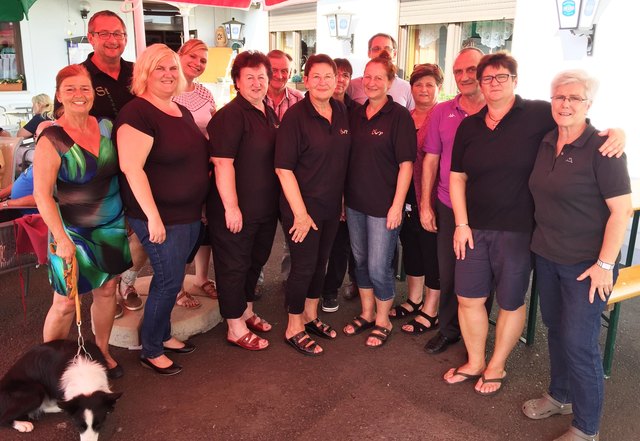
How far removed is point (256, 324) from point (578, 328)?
194cm

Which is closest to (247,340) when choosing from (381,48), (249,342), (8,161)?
(249,342)

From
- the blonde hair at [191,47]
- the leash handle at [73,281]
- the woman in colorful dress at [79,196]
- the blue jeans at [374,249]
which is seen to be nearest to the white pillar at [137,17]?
the blonde hair at [191,47]

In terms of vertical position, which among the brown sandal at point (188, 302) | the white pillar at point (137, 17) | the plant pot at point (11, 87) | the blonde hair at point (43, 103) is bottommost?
the brown sandal at point (188, 302)

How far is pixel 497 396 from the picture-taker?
270 centimetres

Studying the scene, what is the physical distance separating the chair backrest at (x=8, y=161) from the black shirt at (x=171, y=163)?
219 centimetres

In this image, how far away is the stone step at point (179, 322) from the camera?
3154mm

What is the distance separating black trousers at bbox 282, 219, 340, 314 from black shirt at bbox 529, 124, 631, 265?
1177 mm

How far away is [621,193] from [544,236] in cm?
37

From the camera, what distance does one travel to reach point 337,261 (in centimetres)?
360

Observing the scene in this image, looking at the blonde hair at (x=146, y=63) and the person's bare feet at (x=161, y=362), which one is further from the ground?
the blonde hair at (x=146, y=63)

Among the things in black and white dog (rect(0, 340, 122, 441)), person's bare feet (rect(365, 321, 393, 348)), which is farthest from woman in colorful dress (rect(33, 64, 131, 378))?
person's bare feet (rect(365, 321, 393, 348))

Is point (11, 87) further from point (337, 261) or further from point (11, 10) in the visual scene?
point (337, 261)

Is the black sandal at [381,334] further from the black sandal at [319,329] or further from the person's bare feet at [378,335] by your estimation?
the black sandal at [319,329]

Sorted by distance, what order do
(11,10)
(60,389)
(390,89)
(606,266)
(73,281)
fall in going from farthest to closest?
(11,10) → (390,89) → (73,281) → (60,389) → (606,266)
